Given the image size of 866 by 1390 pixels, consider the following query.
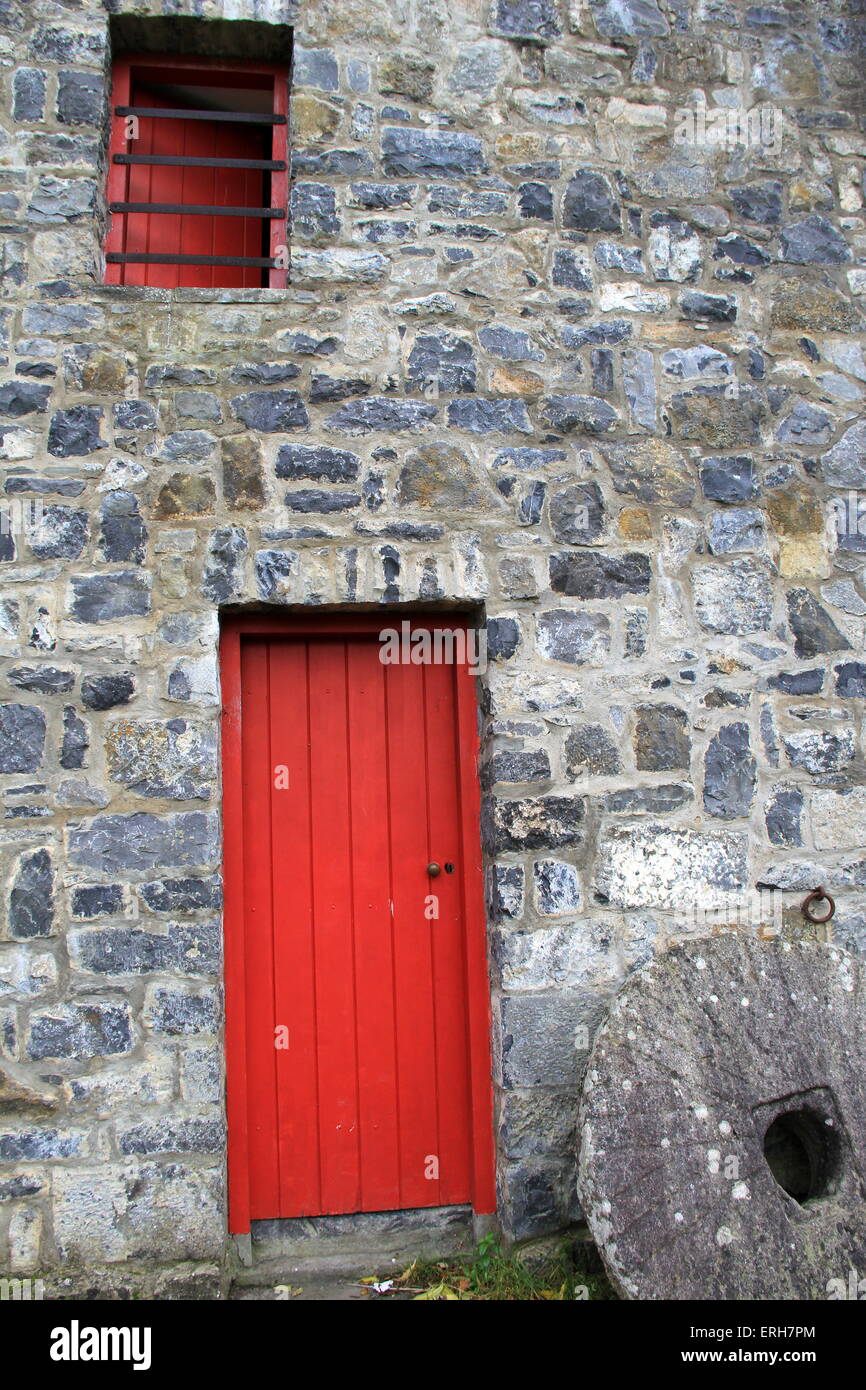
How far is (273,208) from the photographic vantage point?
12.0 ft

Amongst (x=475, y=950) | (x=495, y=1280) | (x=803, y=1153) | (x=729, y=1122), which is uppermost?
(x=475, y=950)

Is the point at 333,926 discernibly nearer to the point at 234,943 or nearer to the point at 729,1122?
the point at 234,943

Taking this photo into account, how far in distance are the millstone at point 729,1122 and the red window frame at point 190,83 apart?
115 inches

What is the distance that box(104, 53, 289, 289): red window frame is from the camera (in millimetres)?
3604

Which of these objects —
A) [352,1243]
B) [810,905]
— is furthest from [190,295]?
[352,1243]

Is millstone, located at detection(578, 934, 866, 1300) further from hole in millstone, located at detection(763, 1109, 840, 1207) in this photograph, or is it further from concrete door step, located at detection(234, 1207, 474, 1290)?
concrete door step, located at detection(234, 1207, 474, 1290)

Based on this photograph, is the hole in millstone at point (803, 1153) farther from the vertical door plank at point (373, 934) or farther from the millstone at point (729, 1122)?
the vertical door plank at point (373, 934)

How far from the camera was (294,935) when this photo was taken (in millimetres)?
3402

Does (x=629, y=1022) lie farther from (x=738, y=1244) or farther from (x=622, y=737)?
(x=622, y=737)

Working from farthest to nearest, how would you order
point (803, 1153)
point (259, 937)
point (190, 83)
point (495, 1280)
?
point (190, 83)
point (259, 937)
point (803, 1153)
point (495, 1280)

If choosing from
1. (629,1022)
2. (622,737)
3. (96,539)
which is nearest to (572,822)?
(622,737)

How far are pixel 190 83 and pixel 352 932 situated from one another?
132 inches

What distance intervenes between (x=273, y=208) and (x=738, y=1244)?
3.82m

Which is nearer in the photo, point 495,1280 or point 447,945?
point 495,1280
